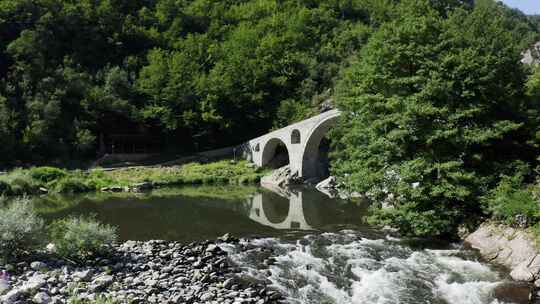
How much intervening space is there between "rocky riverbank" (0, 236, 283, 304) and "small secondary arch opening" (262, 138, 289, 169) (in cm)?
2953

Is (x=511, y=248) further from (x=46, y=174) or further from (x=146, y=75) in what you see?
(x=146, y=75)

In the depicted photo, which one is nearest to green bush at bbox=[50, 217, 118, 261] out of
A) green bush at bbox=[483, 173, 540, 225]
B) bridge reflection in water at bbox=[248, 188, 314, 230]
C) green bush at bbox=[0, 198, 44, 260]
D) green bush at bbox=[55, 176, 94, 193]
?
green bush at bbox=[0, 198, 44, 260]

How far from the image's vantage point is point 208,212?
2297 cm

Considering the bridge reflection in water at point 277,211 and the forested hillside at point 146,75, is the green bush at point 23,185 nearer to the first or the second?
the forested hillside at point 146,75

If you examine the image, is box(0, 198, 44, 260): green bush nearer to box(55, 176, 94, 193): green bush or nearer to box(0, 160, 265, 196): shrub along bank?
box(0, 160, 265, 196): shrub along bank

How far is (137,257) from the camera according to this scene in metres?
12.0

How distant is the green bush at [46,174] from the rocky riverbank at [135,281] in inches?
942

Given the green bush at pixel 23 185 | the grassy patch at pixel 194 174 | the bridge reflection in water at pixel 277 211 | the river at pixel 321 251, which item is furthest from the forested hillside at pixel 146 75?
the river at pixel 321 251

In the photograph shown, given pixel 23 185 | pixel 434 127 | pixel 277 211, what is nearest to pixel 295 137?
pixel 277 211

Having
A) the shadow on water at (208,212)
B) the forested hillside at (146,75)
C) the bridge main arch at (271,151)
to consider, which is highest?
the forested hillside at (146,75)

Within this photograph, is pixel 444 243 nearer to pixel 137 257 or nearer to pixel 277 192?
pixel 137 257

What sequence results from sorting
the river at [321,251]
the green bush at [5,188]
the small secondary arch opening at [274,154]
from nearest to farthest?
the river at [321,251], the green bush at [5,188], the small secondary arch opening at [274,154]

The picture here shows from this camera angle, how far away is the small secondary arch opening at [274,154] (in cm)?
4203

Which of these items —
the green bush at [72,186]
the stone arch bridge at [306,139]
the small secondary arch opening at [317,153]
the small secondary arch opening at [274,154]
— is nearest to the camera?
the green bush at [72,186]
